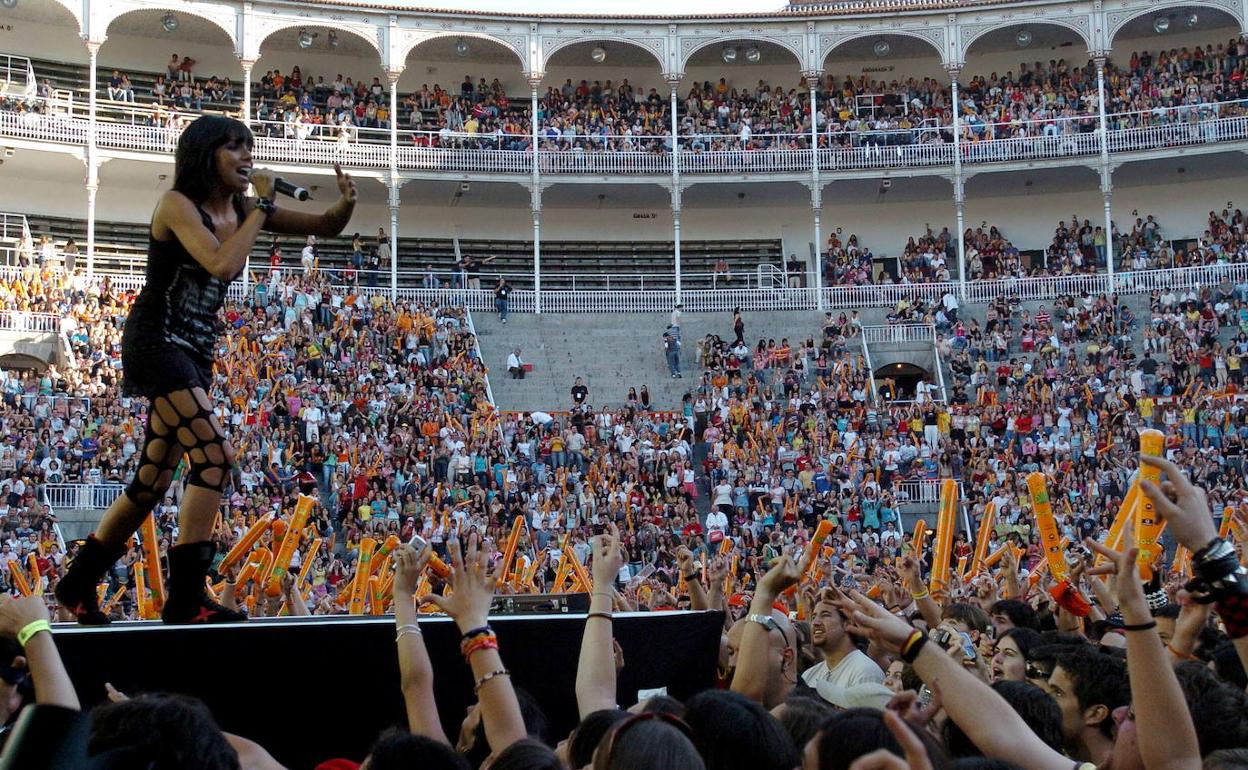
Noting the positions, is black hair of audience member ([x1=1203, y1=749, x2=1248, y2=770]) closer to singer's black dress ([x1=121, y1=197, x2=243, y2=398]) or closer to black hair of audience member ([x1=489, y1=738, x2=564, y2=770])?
black hair of audience member ([x1=489, y1=738, x2=564, y2=770])

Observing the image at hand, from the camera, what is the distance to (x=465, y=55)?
40.5 meters

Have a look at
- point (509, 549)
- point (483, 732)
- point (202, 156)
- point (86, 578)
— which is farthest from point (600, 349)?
point (483, 732)

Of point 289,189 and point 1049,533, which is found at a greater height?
point 289,189

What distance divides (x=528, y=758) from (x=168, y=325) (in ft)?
12.1

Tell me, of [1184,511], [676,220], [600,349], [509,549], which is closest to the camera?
[1184,511]

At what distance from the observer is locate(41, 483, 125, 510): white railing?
23.6m

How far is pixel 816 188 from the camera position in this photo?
38.2m

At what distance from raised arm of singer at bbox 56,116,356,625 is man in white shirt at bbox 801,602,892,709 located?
102 inches

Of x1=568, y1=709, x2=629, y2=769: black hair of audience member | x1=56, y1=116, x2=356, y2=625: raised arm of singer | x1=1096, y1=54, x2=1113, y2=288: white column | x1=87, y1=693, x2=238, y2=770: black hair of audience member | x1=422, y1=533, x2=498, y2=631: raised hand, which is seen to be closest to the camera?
x1=87, y1=693, x2=238, y2=770: black hair of audience member

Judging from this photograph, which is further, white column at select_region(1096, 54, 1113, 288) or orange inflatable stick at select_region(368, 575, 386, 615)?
white column at select_region(1096, 54, 1113, 288)

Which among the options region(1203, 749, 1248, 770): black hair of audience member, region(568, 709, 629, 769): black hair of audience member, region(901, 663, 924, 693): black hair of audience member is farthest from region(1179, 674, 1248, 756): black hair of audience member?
region(568, 709, 629, 769): black hair of audience member

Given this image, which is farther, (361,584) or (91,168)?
(91,168)

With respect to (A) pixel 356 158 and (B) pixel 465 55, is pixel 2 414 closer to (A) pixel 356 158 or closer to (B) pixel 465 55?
(A) pixel 356 158

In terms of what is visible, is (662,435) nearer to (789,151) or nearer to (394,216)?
(394,216)
